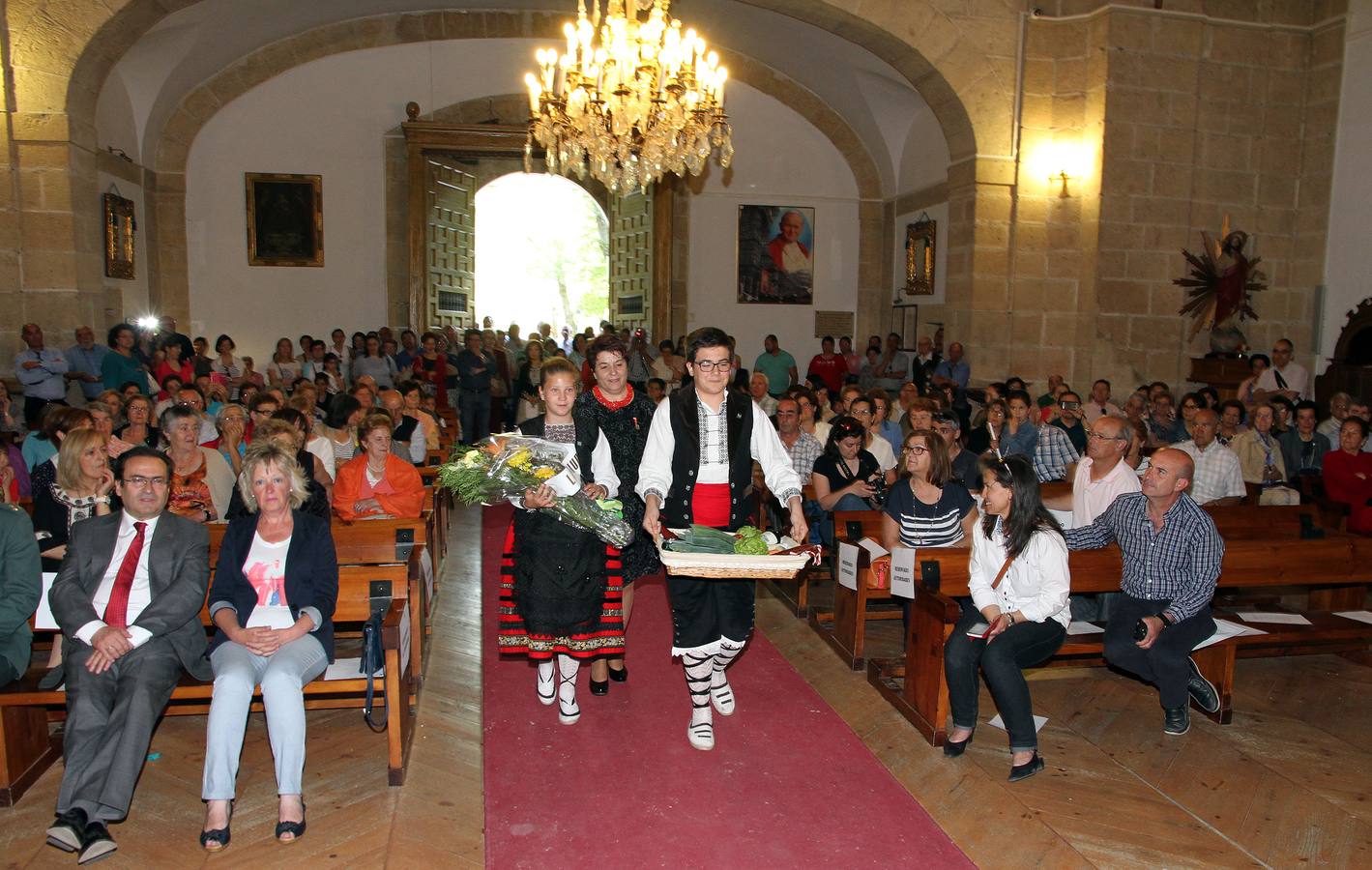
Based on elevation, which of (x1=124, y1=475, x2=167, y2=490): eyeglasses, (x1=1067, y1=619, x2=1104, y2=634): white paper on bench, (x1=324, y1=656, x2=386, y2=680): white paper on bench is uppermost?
(x1=124, y1=475, x2=167, y2=490): eyeglasses

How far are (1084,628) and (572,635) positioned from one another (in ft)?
8.50

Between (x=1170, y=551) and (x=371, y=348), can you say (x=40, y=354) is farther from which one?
(x=1170, y=551)

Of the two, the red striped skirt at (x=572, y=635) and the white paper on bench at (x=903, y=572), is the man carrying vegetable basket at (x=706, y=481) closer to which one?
the red striped skirt at (x=572, y=635)

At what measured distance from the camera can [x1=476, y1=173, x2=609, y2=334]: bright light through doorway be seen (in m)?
24.2

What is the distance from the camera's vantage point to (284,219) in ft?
47.1

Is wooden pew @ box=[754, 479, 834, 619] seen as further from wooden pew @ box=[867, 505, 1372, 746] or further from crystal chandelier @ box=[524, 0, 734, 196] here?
crystal chandelier @ box=[524, 0, 734, 196]

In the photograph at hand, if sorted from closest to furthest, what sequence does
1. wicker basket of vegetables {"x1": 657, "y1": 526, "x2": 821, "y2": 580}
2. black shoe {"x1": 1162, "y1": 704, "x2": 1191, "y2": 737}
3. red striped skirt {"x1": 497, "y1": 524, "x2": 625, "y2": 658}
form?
wicker basket of vegetables {"x1": 657, "y1": 526, "x2": 821, "y2": 580} < red striped skirt {"x1": 497, "y1": 524, "x2": 625, "y2": 658} < black shoe {"x1": 1162, "y1": 704, "x2": 1191, "y2": 737}

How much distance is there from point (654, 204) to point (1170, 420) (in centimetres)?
855

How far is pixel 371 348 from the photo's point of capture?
1297 cm

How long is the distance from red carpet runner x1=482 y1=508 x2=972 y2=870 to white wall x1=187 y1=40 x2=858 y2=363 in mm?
Result: 11094

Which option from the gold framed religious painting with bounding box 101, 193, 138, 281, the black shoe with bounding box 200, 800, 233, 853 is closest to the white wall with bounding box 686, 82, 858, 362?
the gold framed religious painting with bounding box 101, 193, 138, 281

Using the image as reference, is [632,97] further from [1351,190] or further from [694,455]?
[1351,190]

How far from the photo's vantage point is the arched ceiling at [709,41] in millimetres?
12555

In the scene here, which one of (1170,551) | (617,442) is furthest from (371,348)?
(1170,551)
